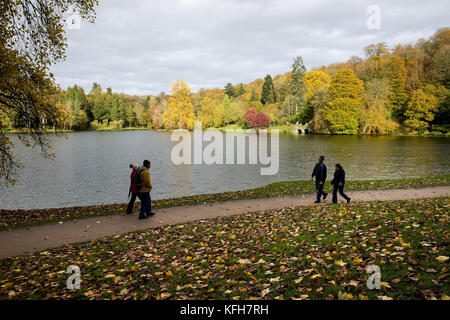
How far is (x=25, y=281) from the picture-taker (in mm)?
6410

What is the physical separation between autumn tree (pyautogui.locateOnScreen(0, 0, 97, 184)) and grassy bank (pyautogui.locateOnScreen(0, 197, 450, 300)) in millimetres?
6495

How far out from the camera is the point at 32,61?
1122 centimetres

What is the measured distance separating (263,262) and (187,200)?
10.1 meters

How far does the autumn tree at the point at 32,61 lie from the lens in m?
10.3

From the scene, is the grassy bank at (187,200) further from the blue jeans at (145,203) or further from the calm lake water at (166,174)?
the calm lake water at (166,174)

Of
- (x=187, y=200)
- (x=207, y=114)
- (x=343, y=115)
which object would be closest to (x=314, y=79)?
A: (x=343, y=115)

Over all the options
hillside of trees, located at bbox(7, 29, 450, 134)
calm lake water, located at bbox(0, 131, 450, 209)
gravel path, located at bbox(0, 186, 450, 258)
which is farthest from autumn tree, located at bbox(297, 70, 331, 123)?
gravel path, located at bbox(0, 186, 450, 258)

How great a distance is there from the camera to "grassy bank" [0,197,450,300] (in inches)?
204

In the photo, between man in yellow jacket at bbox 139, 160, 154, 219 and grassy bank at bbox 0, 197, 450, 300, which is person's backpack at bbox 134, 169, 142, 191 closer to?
man in yellow jacket at bbox 139, 160, 154, 219

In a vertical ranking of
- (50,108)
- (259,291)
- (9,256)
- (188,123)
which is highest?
(188,123)
